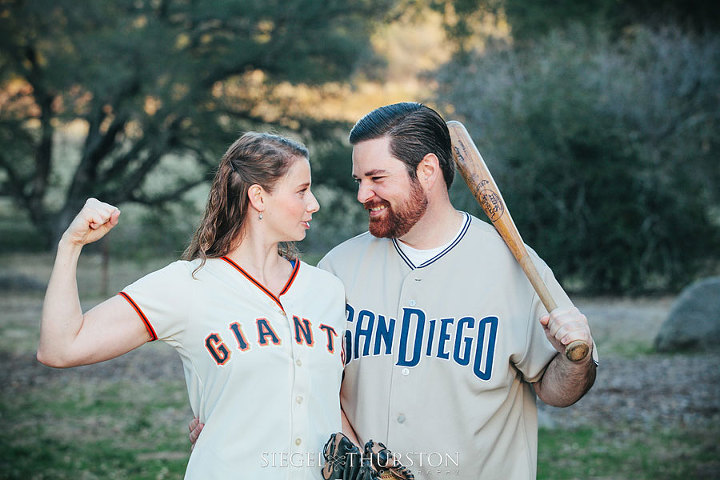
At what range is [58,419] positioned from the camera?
7977 millimetres

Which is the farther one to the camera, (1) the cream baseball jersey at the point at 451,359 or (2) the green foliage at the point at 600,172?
(2) the green foliage at the point at 600,172

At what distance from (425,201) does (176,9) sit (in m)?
18.0

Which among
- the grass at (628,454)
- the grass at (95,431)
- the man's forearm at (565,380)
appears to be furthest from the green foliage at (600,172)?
the man's forearm at (565,380)

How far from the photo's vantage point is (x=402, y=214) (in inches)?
115

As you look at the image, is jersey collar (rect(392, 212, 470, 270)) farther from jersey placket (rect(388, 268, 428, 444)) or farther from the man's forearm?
the man's forearm

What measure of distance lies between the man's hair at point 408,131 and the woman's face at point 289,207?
331 millimetres

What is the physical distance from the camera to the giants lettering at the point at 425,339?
281 centimetres

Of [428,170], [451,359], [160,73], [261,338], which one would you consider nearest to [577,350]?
[451,359]

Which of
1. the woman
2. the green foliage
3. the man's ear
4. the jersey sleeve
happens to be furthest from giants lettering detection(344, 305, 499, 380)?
the green foliage

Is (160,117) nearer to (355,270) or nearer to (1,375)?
(1,375)

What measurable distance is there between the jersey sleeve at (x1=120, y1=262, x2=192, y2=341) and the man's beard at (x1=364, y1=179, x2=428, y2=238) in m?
0.71

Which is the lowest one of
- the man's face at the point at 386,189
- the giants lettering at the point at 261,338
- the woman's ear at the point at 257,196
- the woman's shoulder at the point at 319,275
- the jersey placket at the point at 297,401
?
the jersey placket at the point at 297,401

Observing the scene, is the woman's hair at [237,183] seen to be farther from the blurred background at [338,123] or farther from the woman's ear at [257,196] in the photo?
the blurred background at [338,123]

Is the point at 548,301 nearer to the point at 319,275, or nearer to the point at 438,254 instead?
the point at 438,254
